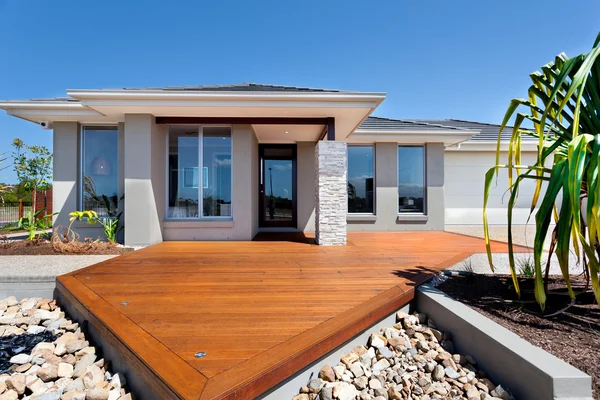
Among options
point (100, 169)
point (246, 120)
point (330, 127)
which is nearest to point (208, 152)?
point (246, 120)

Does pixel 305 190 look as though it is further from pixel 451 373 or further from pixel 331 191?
pixel 451 373

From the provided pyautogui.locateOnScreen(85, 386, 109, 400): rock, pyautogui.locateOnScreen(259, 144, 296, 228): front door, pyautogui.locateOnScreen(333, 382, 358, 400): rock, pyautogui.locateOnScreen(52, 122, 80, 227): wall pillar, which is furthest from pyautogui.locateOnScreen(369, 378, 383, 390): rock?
pyautogui.locateOnScreen(52, 122, 80, 227): wall pillar

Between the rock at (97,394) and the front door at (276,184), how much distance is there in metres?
7.64

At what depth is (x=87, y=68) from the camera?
1403cm

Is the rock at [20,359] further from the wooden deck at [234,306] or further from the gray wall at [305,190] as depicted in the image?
the gray wall at [305,190]

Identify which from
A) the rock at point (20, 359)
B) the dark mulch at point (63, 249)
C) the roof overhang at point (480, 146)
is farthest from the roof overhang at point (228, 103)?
the roof overhang at point (480, 146)

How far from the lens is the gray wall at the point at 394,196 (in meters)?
9.71

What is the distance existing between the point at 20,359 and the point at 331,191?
5203 millimetres

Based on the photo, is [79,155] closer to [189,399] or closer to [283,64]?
[189,399]

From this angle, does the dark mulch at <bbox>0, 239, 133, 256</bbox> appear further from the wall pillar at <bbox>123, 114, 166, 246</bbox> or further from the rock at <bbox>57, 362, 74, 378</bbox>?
the rock at <bbox>57, 362, 74, 378</bbox>

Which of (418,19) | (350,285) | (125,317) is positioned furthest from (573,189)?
(418,19)

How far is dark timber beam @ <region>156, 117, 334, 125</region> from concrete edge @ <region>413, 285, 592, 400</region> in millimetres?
4911

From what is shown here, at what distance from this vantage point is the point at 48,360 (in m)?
2.51

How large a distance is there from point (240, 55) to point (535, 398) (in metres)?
15.0
